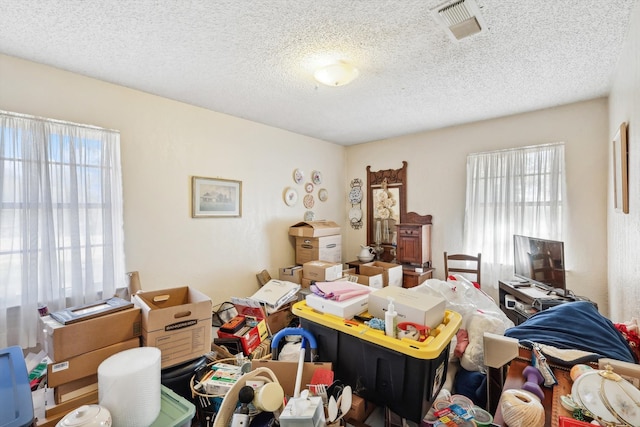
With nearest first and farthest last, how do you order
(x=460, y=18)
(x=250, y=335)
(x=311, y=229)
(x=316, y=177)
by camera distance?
(x=460, y=18) → (x=250, y=335) → (x=311, y=229) → (x=316, y=177)

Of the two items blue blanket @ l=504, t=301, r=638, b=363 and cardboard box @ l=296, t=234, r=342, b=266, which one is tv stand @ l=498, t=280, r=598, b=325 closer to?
blue blanket @ l=504, t=301, r=638, b=363

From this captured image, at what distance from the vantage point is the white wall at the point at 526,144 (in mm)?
2586

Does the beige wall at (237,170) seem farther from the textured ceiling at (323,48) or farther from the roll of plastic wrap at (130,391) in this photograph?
the roll of plastic wrap at (130,391)

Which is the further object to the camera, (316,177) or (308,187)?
(316,177)

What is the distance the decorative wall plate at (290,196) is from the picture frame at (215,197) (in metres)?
0.67

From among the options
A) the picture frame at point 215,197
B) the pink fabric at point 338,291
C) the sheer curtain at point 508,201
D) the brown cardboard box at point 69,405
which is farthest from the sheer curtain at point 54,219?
the sheer curtain at point 508,201

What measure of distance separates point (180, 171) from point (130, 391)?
1.98m

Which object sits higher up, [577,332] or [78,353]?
[577,332]

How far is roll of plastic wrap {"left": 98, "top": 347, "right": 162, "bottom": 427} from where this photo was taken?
3.76 ft

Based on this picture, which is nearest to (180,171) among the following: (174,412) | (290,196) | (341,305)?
(290,196)

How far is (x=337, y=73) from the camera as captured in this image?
1898 millimetres

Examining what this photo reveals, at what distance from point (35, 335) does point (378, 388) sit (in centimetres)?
236

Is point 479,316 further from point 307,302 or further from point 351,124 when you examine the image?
point 351,124

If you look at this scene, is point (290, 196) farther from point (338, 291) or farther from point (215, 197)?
point (338, 291)
